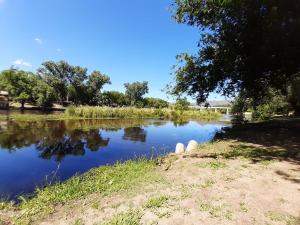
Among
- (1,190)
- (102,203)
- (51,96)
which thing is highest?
(51,96)

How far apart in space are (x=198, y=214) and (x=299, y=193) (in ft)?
7.17

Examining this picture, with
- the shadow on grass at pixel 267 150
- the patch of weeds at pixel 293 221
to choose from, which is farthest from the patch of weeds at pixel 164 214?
the shadow on grass at pixel 267 150

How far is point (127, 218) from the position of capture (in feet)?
13.1

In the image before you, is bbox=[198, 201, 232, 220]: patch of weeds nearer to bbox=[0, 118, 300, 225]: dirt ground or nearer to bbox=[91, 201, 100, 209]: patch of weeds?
bbox=[0, 118, 300, 225]: dirt ground

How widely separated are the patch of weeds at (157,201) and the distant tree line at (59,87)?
152 feet

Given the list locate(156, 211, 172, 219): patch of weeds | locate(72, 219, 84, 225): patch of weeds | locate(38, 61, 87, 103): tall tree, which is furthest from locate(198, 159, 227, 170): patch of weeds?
locate(38, 61, 87, 103): tall tree

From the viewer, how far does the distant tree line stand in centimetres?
4728

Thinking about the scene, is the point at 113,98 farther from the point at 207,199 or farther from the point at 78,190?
the point at 207,199

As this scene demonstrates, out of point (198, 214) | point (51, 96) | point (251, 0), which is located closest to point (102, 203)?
point (198, 214)

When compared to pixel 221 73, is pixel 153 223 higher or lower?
lower

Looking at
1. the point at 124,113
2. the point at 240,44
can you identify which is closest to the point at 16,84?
the point at 124,113

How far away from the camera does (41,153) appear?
426 inches

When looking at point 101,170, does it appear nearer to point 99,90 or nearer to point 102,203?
point 102,203

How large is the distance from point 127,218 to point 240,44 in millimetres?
11677
